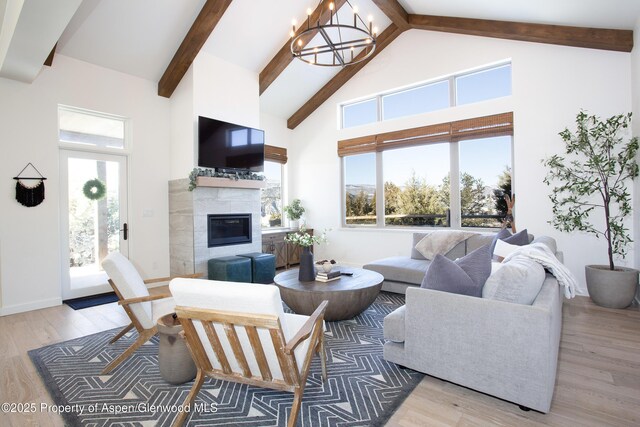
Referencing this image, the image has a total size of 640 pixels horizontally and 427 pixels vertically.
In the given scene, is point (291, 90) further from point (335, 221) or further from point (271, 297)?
point (271, 297)

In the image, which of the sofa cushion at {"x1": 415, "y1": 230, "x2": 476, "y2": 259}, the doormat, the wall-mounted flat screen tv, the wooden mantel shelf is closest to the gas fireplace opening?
the wooden mantel shelf

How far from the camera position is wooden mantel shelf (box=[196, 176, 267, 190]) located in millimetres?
4898

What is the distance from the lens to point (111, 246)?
16.0 feet

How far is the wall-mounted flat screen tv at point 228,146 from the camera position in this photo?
5.01 m

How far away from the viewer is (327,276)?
348cm

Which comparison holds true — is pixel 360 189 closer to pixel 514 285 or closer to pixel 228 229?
pixel 228 229

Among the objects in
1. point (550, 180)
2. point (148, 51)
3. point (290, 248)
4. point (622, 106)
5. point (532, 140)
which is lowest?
point (290, 248)

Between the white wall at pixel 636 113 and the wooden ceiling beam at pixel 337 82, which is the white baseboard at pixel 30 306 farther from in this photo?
the white wall at pixel 636 113

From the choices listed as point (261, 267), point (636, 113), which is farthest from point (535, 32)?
point (261, 267)

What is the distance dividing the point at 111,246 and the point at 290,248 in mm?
3105

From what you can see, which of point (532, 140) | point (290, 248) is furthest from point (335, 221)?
point (532, 140)

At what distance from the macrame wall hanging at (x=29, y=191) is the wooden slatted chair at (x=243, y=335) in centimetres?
366

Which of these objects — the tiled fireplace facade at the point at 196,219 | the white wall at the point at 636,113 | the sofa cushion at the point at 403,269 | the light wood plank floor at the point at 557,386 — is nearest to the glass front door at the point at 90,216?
the tiled fireplace facade at the point at 196,219

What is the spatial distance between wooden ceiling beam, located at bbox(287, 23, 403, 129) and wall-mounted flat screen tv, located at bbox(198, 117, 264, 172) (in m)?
1.61
